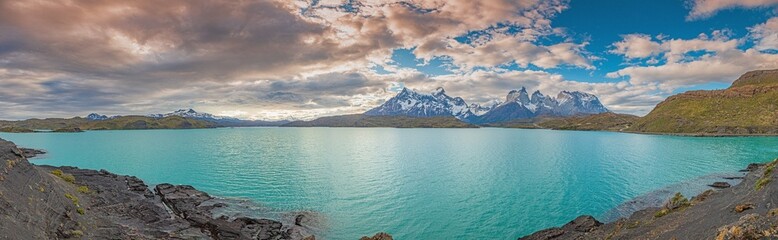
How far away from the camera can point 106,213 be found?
4250cm

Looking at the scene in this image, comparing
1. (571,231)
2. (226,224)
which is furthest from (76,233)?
(571,231)

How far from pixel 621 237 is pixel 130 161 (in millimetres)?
136138

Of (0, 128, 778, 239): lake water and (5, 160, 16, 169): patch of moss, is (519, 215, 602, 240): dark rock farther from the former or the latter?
(5, 160, 16, 169): patch of moss

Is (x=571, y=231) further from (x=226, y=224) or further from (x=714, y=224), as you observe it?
(x=226, y=224)

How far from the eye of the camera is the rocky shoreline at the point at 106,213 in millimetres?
27188

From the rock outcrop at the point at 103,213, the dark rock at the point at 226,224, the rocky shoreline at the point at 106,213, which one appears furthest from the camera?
the dark rock at the point at 226,224

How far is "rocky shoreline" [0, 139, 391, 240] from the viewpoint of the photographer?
27.2 m

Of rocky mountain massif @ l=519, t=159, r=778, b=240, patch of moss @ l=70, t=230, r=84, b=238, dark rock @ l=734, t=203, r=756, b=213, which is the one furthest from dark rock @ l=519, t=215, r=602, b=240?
patch of moss @ l=70, t=230, r=84, b=238

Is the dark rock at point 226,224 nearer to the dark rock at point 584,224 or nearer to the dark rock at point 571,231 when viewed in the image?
the dark rock at point 571,231

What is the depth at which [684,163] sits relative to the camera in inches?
4122

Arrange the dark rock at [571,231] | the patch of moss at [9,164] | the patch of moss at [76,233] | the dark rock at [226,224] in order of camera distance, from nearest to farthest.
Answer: the patch of moss at [76,233], the patch of moss at [9,164], the dark rock at [571,231], the dark rock at [226,224]

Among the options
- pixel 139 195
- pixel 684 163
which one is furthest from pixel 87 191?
pixel 684 163

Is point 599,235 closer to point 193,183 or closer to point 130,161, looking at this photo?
point 193,183

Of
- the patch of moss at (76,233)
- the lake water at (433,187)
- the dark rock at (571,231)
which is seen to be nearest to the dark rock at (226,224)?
the lake water at (433,187)
